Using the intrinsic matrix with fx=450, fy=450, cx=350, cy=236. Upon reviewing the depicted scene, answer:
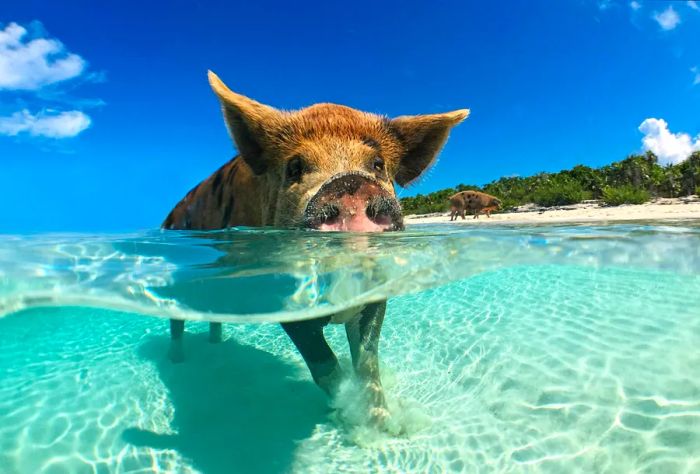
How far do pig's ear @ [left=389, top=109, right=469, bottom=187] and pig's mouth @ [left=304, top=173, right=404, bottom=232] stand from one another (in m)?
1.53

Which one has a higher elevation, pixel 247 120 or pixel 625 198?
pixel 247 120

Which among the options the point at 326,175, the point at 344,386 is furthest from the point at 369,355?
the point at 326,175

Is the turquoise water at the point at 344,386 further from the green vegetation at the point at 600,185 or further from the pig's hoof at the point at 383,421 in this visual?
the green vegetation at the point at 600,185

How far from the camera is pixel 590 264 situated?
6.09 m

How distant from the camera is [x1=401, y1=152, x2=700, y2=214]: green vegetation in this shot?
933 inches

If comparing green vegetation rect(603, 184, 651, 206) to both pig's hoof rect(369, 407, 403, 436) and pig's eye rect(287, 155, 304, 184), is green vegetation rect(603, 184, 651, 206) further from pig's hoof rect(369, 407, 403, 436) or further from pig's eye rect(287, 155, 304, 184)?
pig's hoof rect(369, 407, 403, 436)

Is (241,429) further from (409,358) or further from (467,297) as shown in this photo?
(467,297)

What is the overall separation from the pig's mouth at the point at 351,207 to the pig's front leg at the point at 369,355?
90 centimetres

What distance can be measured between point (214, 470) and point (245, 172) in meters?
2.98

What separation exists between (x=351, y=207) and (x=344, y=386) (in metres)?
1.47

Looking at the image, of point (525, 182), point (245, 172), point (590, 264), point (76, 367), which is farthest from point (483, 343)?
point (525, 182)

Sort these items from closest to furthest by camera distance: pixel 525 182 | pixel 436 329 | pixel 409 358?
1. pixel 409 358
2. pixel 436 329
3. pixel 525 182

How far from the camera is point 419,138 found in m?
4.78

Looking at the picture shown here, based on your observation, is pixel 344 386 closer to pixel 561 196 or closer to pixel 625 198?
pixel 625 198
